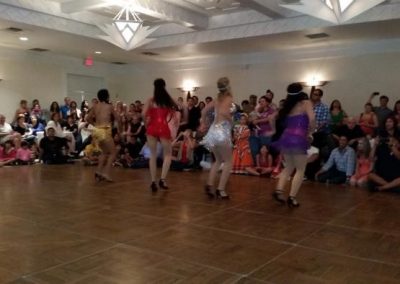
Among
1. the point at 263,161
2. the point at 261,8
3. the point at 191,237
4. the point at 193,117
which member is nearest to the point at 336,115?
the point at 263,161

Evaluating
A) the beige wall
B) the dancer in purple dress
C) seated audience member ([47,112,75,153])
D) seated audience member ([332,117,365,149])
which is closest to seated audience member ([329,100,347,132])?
seated audience member ([332,117,365,149])

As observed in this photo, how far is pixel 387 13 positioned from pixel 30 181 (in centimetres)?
708

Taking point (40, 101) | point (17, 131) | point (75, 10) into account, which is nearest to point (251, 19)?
point (75, 10)

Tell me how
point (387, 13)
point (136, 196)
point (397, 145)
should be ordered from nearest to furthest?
point (136, 196) → point (397, 145) → point (387, 13)

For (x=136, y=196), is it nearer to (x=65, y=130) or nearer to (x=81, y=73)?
(x=65, y=130)

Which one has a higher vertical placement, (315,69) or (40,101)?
(315,69)

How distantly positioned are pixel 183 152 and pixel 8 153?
3.95 metres

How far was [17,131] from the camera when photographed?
34.9 ft

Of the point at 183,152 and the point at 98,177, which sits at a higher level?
the point at 183,152

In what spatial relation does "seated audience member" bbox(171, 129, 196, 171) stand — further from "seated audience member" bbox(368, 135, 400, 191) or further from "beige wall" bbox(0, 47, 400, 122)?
"beige wall" bbox(0, 47, 400, 122)

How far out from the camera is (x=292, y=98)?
466 cm

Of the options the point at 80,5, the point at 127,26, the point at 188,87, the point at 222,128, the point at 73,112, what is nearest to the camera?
the point at 222,128

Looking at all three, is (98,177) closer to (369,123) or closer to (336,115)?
(336,115)

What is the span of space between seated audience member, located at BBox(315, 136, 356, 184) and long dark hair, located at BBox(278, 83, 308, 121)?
109 inches
